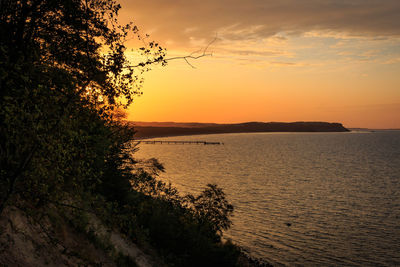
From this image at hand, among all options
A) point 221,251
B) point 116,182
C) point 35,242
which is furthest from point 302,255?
point 35,242

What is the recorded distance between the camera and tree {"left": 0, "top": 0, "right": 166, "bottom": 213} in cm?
786

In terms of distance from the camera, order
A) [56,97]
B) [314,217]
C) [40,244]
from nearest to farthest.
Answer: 1. [56,97]
2. [40,244]
3. [314,217]

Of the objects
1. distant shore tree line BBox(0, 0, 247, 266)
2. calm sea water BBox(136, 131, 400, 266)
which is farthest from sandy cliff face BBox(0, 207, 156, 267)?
calm sea water BBox(136, 131, 400, 266)

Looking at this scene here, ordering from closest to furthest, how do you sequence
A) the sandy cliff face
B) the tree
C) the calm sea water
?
the tree → the sandy cliff face → the calm sea water

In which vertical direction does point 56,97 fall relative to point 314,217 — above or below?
above

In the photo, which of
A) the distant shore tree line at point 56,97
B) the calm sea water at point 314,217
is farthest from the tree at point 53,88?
the calm sea water at point 314,217

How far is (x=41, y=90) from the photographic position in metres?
8.23

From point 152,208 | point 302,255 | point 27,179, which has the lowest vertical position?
point 302,255

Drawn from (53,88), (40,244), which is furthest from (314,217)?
(53,88)

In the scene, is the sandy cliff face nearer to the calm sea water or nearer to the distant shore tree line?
the distant shore tree line

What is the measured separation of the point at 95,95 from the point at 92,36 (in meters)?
4.00

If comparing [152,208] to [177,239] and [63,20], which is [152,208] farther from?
[63,20]

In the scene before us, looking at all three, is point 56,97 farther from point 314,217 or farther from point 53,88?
point 314,217

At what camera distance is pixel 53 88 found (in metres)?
9.63
